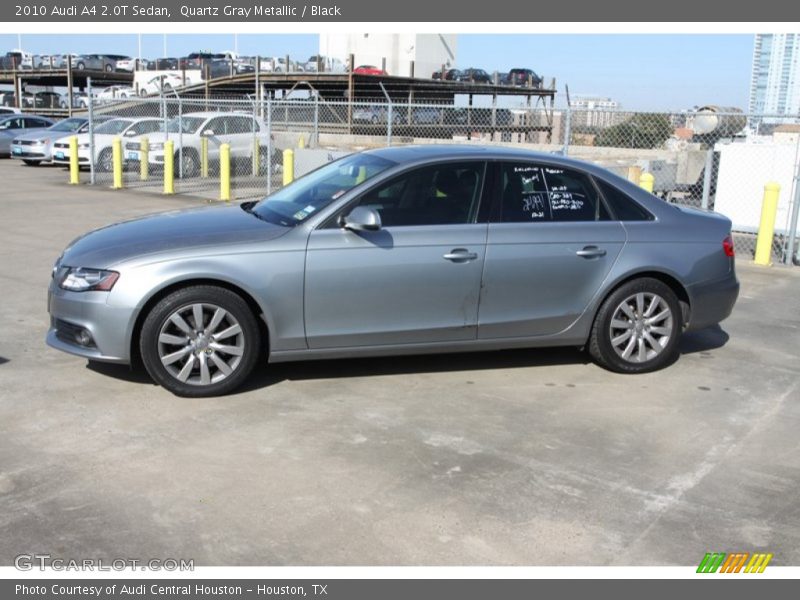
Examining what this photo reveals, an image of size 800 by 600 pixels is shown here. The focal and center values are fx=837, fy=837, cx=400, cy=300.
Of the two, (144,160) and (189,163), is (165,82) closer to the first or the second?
(189,163)

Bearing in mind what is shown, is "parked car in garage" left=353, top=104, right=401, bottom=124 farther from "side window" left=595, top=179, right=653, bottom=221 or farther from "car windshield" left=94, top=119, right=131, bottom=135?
"side window" left=595, top=179, right=653, bottom=221

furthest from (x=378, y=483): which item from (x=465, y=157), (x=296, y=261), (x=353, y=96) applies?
(x=353, y=96)

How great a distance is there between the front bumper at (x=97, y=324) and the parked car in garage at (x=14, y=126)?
Answer: 24.4 meters

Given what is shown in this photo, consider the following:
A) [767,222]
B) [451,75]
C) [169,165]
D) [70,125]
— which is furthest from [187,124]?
[451,75]

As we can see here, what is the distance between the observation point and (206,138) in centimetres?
2020

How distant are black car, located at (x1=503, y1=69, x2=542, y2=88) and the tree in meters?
31.9

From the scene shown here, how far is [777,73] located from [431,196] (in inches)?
884

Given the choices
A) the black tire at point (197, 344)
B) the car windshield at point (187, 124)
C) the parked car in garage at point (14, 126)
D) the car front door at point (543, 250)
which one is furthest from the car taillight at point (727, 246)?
the parked car in garage at point (14, 126)

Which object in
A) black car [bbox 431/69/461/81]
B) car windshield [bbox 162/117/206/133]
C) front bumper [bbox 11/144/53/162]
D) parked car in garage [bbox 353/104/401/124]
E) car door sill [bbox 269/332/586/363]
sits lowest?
car door sill [bbox 269/332/586/363]

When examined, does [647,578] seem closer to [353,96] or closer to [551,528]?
[551,528]

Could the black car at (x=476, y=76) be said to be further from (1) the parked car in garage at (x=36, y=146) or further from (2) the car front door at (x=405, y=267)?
(2) the car front door at (x=405, y=267)

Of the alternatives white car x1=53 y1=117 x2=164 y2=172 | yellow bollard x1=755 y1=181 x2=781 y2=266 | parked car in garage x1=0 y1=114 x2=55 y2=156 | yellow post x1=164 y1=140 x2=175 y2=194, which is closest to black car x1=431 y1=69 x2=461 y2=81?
parked car in garage x1=0 y1=114 x2=55 y2=156

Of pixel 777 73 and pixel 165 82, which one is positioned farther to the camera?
pixel 165 82

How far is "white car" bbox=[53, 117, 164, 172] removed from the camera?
20.9 metres
